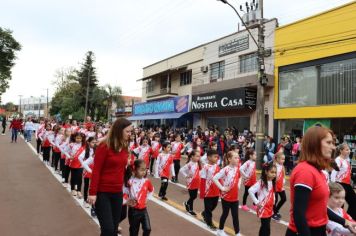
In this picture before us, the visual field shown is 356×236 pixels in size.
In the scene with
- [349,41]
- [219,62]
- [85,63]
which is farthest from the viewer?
[85,63]

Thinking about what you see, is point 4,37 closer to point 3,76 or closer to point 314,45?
point 3,76

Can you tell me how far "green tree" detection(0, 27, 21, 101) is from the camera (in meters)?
46.6

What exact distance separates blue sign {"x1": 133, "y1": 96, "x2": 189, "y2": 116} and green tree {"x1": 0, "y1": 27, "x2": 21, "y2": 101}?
18.5 m

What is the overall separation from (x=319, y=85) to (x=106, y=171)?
16875mm

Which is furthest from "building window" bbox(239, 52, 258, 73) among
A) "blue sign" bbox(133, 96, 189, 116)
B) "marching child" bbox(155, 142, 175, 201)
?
"marching child" bbox(155, 142, 175, 201)

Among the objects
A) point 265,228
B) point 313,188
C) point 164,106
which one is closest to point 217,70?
point 164,106

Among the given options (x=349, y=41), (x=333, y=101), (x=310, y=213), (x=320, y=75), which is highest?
→ (x=349, y=41)

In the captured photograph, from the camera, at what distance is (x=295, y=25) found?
2111cm

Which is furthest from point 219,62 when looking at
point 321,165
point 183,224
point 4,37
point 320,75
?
point 4,37

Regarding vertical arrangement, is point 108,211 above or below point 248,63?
below

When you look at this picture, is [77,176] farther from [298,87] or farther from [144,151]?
[298,87]

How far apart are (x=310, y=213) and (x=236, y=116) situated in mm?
21990

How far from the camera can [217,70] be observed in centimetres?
2764

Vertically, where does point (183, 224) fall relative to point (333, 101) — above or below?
below
